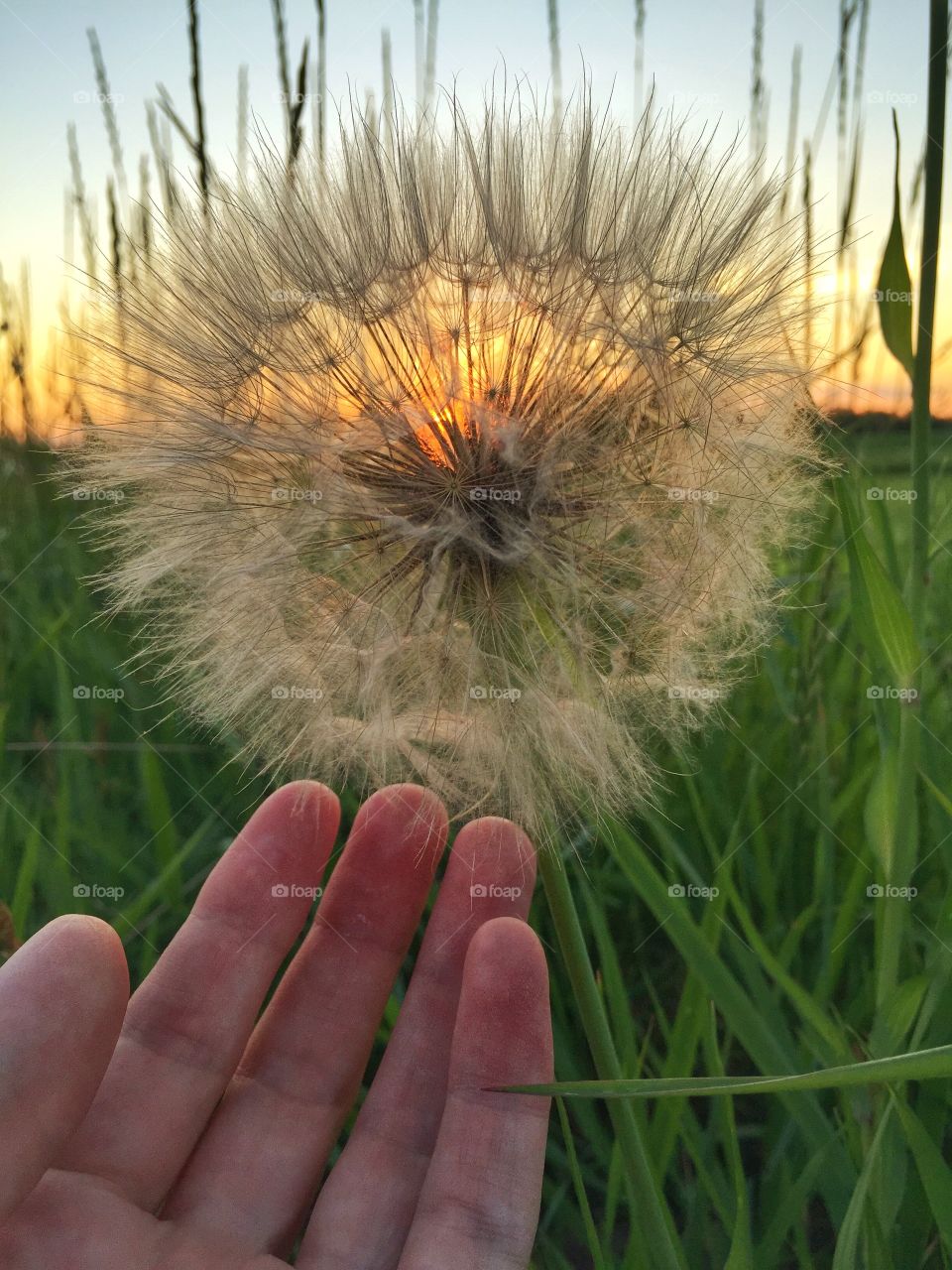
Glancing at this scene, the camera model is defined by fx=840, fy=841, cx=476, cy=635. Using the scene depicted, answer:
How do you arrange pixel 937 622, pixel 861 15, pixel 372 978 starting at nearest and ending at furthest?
pixel 372 978, pixel 861 15, pixel 937 622

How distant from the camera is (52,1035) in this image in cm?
65

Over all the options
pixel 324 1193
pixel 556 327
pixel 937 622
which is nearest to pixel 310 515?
pixel 556 327

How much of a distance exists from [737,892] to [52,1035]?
74 centimetres

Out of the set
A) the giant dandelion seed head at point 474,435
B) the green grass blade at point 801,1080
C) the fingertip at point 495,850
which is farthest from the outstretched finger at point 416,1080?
the green grass blade at point 801,1080

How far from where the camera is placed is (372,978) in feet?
3.04

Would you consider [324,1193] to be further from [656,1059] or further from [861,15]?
[861,15]

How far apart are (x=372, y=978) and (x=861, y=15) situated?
51.5 inches

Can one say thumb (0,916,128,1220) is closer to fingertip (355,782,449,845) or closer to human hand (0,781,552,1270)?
human hand (0,781,552,1270)

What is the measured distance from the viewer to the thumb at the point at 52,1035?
2.06 feet

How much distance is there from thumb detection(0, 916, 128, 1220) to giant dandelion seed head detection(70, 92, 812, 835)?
0.24 m

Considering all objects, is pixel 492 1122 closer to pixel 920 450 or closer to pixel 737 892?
pixel 737 892

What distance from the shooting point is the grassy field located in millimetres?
801

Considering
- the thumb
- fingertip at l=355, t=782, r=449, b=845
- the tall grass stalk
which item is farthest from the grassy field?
the thumb

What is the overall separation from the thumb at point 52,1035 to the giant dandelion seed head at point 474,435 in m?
0.24
